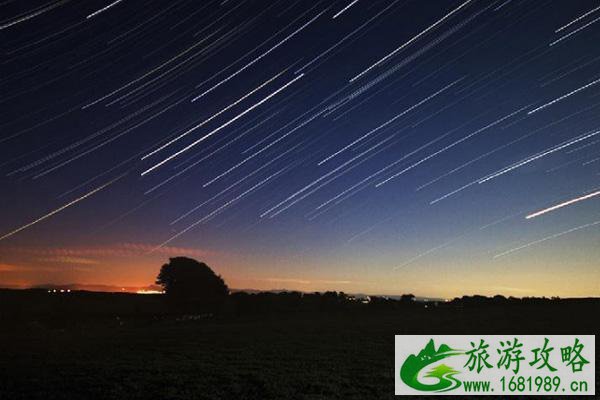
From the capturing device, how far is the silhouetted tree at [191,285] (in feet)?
211

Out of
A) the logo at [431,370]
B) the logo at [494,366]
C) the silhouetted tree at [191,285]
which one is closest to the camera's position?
the logo at [494,366]

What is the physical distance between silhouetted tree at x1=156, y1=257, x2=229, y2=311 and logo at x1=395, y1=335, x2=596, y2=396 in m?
49.4

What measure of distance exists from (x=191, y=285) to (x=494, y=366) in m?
52.9

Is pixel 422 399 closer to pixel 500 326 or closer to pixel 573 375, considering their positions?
pixel 573 375

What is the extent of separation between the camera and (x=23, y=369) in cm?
1959

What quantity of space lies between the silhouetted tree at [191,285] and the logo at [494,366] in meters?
49.4

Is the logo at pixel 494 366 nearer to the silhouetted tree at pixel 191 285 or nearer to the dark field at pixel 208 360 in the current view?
the dark field at pixel 208 360

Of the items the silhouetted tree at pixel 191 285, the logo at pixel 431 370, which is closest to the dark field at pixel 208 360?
the logo at pixel 431 370

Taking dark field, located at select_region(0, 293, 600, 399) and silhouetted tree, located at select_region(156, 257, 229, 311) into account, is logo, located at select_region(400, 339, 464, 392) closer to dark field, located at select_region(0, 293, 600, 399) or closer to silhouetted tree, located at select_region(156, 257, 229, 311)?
dark field, located at select_region(0, 293, 600, 399)

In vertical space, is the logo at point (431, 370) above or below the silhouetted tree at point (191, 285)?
below

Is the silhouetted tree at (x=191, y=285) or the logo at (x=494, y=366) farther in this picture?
the silhouetted tree at (x=191, y=285)

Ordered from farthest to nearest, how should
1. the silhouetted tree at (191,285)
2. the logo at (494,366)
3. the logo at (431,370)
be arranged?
the silhouetted tree at (191,285)
the logo at (431,370)
the logo at (494,366)

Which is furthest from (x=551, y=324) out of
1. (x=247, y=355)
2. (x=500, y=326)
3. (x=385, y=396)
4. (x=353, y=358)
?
(x=385, y=396)

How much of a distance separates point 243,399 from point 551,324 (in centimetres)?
3045
